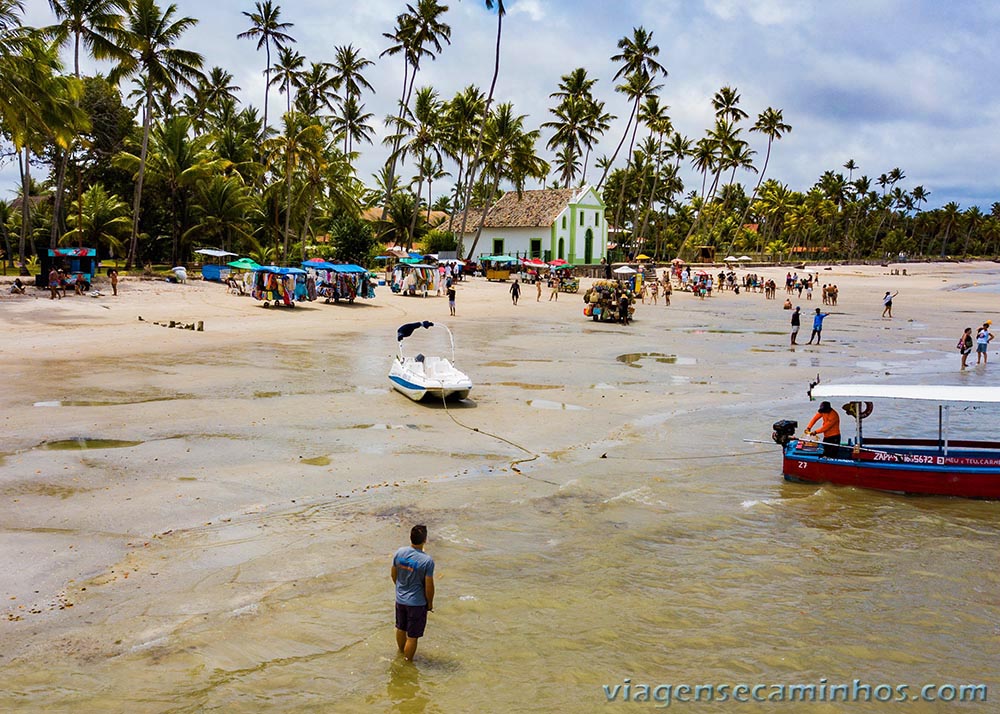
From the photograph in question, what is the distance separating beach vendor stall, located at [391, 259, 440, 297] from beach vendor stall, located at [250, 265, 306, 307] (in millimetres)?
8537

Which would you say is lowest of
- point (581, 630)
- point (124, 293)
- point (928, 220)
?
point (581, 630)

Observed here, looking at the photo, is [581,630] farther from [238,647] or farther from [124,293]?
[124,293]

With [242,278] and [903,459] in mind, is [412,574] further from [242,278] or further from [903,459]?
[242,278]

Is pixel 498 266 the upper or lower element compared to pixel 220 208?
lower

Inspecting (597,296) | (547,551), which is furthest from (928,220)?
(547,551)

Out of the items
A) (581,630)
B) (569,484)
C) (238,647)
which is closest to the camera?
(238,647)

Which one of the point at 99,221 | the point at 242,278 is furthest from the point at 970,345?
the point at 99,221

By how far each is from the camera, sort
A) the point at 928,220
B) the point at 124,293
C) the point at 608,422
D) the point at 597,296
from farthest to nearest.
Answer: the point at 928,220, the point at 597,296, the point at 124,293, the point at 608,422

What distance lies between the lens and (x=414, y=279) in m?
45.9

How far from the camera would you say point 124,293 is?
118 feet

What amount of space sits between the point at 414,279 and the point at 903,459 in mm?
35431

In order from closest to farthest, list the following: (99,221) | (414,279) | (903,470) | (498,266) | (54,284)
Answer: (903,470), (54,284), (414,279), (99,221), (498,266)

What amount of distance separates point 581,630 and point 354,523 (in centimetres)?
390

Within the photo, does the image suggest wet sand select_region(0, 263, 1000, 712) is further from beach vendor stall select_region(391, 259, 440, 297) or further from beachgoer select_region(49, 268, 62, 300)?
beach vendor stall select_region(391, 259, 440, 297)
